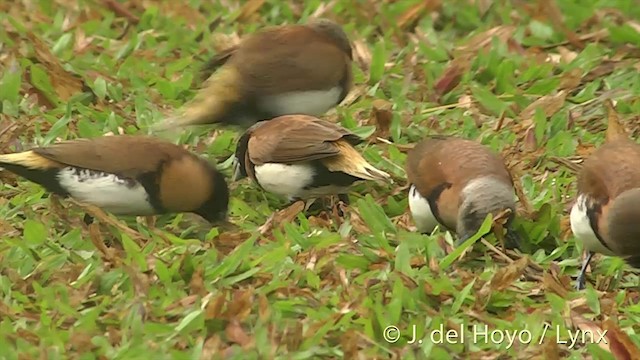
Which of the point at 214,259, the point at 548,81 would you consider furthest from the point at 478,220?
the point at 548,81

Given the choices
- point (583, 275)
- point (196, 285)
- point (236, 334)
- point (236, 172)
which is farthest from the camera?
point (236, 172)

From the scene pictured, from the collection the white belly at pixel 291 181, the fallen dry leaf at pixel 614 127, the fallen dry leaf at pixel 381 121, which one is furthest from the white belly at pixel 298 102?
the fallen dry leaf at pixel 614 127

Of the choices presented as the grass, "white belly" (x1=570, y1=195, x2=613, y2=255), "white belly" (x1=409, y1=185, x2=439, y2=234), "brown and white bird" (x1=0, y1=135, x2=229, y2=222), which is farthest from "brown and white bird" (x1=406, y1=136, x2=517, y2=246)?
"brown and white bird" (x1=0, y1=135, x2=229, y2=222)

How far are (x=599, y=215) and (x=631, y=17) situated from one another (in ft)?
11.7

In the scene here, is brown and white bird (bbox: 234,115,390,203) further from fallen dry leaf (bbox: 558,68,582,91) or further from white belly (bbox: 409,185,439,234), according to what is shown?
fallen dry leaf (bbox: 558,68,582,91)

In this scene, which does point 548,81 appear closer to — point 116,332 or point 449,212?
point 449,212

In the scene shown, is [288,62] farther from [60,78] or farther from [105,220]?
[105,220]

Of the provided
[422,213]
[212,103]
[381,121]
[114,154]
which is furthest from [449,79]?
[114,154]

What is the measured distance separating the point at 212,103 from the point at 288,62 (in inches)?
17.1

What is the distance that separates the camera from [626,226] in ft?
17.7

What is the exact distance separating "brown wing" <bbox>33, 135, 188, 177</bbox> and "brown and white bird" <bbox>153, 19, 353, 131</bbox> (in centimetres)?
104

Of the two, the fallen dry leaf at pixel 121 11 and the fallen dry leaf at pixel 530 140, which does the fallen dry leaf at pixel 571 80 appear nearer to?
the fallen dry leaf at pixel 530 140

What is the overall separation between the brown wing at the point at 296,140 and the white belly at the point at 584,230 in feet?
3.91

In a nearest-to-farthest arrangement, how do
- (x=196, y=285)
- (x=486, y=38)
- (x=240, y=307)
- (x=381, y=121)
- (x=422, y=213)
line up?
(x=240, y=307) < (x=196, y=285) < (x=422, y=213) < (x=381, y=121) < (x=486, y=38)
